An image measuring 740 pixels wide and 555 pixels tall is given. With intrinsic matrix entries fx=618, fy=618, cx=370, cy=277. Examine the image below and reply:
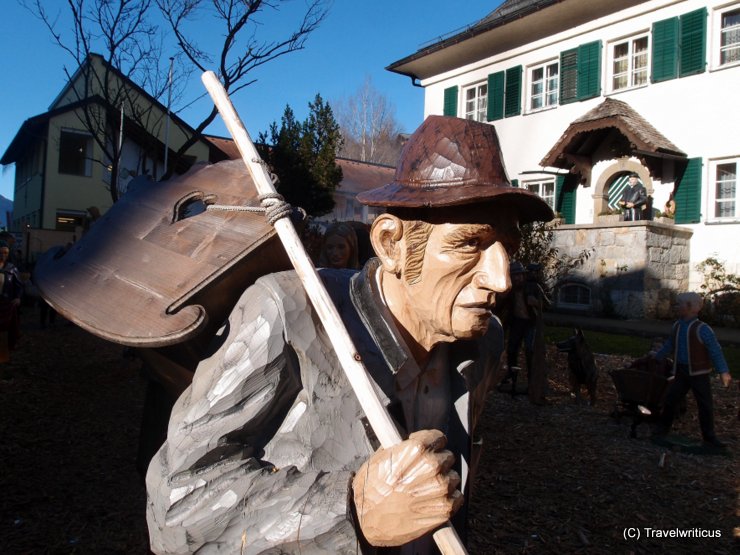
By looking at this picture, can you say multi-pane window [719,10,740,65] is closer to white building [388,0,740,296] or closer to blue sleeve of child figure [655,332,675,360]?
white building [388,0,740,296]

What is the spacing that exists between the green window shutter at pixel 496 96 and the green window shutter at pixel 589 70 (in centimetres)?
263

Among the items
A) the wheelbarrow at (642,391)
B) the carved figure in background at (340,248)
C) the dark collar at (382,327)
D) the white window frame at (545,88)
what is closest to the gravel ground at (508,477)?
the wheelbarrow at (642,391)

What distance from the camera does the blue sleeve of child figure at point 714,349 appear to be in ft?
20.2

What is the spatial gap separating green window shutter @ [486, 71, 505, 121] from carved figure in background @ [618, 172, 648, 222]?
544cm

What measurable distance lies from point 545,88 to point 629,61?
2.62m

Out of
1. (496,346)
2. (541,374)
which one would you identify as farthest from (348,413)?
(541,374)

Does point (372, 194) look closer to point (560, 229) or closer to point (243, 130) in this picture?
point (243, 130)

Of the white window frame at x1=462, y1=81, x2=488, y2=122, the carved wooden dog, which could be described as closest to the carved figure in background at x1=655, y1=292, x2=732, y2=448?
the carved wooden dog

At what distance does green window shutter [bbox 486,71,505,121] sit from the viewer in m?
19.1

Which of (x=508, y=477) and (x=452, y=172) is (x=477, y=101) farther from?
(x=452, y=172)

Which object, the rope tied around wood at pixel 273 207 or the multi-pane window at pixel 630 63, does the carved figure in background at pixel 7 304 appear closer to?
the rope tied around wood at pixel 273 207

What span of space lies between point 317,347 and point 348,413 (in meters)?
0.17

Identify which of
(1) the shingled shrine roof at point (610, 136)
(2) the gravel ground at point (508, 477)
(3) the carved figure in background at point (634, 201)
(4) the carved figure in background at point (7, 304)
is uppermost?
(1) the shingled shrine roof at point (610, 136)

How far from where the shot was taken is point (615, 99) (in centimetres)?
1606
